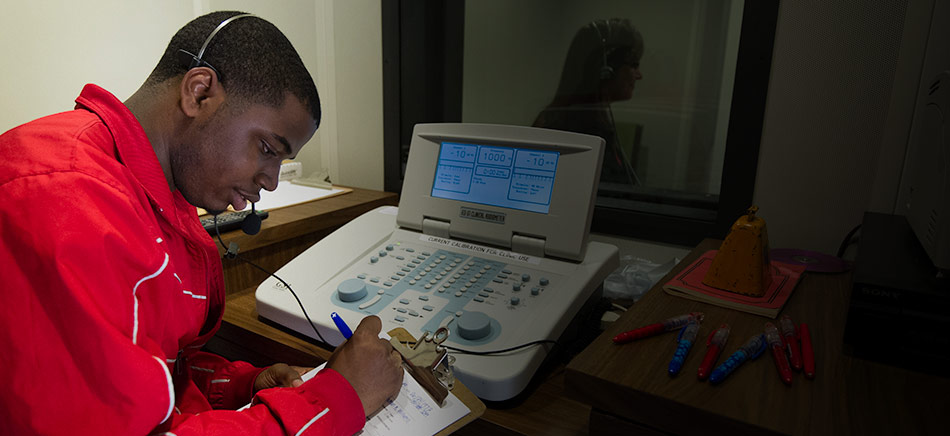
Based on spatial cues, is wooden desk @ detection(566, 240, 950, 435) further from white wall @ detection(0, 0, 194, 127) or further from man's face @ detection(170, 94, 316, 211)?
white wall @ detection(0, 0, 194, 127)

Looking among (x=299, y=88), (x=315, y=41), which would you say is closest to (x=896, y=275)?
(x=299, y=88)

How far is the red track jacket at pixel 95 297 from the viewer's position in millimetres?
461

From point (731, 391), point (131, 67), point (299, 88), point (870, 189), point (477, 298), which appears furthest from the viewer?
point (131, 67)

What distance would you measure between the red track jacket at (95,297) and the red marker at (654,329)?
0.32m

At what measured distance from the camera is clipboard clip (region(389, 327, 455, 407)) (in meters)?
0.68

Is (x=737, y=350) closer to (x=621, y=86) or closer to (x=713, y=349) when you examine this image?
(x=713, y=349)

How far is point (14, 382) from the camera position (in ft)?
1.50

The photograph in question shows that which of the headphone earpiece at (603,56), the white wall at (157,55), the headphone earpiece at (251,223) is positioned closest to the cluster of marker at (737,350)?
the headphone earpiece at (251,223)

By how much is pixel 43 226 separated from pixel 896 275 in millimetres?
861

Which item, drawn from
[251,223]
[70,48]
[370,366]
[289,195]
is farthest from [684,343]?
[70,48]

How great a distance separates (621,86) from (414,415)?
1.04 meters

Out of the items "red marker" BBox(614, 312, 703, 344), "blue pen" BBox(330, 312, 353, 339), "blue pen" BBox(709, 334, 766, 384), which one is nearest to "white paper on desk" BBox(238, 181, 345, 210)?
"blue pen" BBox(330, 312, 353, 339)

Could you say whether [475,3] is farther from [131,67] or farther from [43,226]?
[43,226]

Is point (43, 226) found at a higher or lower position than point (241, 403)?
higher
